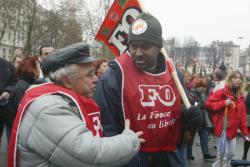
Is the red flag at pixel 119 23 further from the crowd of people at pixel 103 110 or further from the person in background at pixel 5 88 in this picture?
the person in background at pixel 5 88

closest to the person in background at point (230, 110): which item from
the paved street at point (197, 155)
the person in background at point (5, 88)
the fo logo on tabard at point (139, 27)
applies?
the paved street at point (197, 155)

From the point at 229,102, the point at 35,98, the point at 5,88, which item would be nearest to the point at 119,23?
the point at 35,98

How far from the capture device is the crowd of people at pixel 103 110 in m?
1.85

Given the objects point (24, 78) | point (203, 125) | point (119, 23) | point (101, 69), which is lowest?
point (203, 125)

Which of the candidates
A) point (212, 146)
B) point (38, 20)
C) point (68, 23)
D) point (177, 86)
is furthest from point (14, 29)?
point (177, 86)

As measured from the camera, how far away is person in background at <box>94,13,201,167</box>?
9.39ft

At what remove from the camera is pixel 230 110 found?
6230mm

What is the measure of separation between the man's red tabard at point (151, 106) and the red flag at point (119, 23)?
0.70m

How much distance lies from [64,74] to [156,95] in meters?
1.03

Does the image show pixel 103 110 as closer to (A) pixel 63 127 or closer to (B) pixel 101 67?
(A) pixel 63 127

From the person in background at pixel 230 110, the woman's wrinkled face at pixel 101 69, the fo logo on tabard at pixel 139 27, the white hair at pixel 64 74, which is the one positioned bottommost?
the person in background at pixel 230 110

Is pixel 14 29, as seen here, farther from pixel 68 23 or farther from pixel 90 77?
pixel 90 77

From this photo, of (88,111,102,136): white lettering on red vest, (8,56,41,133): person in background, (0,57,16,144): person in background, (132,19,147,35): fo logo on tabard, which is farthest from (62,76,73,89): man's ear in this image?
(0,57,16,144): person in background

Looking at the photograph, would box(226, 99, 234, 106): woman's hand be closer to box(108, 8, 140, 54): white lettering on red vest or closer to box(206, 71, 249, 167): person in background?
box(206, 71, 249, 167): person in background
